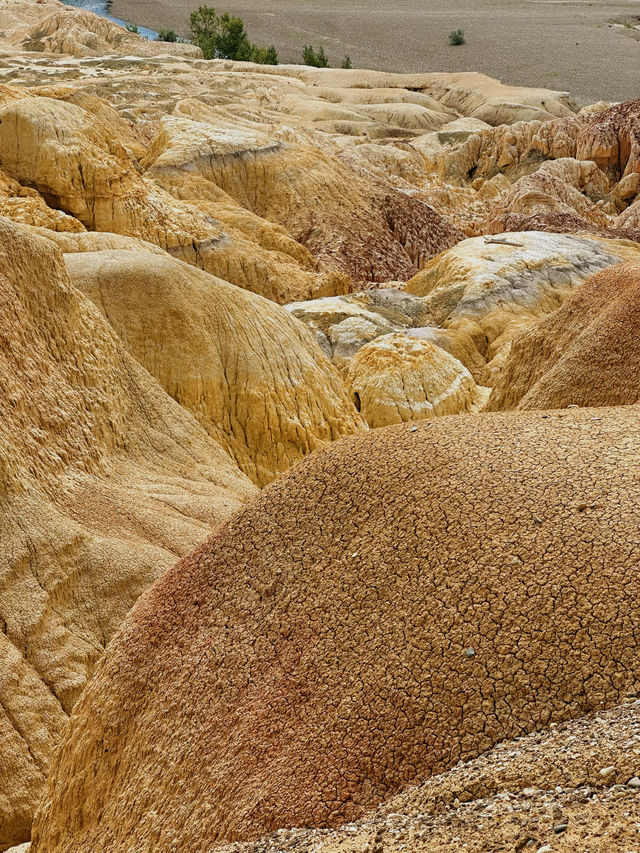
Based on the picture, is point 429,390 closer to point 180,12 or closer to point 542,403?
point 542,403

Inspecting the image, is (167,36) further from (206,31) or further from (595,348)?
(595,348)

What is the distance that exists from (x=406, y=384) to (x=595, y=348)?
9594 mm

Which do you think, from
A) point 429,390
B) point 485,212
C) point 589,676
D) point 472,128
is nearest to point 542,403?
point 589,676

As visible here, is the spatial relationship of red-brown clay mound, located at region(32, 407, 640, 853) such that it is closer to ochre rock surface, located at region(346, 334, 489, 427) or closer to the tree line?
ochre rock surface, located at region(346, 334, 489, 427)

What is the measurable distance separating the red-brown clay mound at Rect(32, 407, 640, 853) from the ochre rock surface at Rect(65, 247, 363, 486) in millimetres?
6857

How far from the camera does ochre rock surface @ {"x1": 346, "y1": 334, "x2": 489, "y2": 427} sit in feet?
54.7

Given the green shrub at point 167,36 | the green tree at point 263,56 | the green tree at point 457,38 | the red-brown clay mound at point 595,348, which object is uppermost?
the red-brown clay mound at point 595,348

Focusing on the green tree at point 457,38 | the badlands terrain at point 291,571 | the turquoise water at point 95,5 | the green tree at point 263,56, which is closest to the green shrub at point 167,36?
the green tree at point 263,56

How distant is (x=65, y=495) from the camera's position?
7.75 metres

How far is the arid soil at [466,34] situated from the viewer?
2717 inches

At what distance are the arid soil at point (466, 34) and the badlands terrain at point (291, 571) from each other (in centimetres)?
5434


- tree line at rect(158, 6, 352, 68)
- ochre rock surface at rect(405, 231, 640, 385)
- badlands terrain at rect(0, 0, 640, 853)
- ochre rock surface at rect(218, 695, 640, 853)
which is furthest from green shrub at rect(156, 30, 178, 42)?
ochre rock surface at rect(218, 695, 640, 853)

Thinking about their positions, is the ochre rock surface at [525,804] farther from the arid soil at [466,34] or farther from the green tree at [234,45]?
the green tree at [234,45]

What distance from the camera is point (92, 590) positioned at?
23.9 ft
